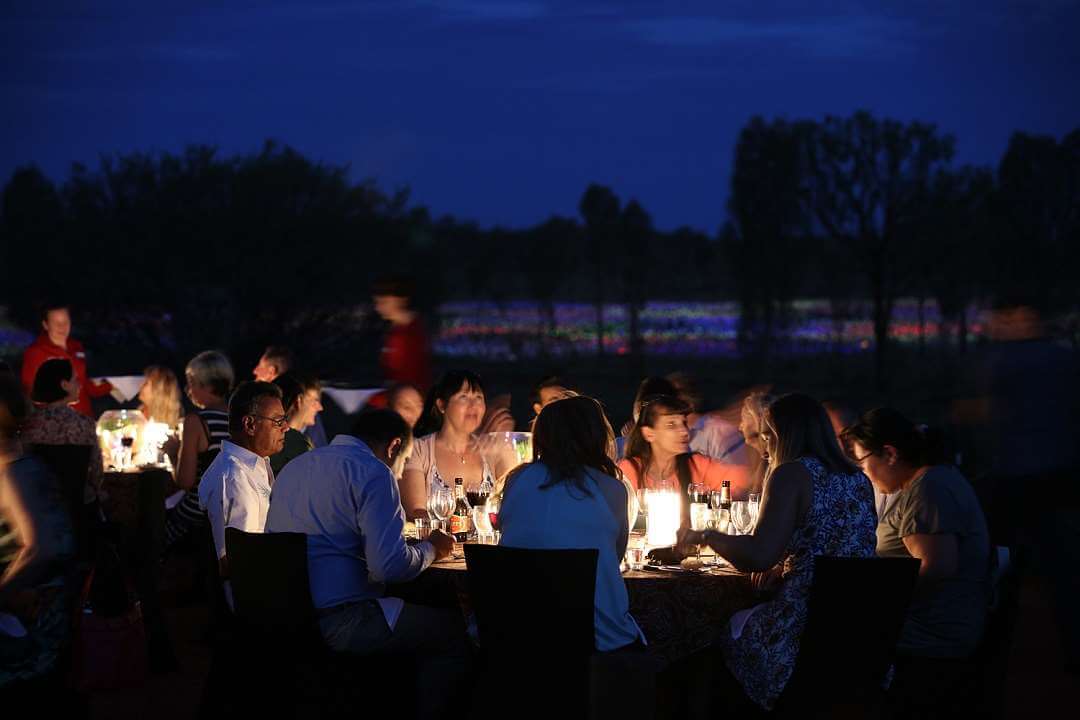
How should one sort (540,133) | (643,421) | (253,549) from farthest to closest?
(540,133)
(643,421)
(253,549)

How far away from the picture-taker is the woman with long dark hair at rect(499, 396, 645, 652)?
3.80m

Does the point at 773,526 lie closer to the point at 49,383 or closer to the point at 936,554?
the point at 936,554

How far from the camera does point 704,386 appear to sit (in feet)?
83.8

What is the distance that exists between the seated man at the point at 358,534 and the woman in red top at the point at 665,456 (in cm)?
136

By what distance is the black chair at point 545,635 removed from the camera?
3.68 m

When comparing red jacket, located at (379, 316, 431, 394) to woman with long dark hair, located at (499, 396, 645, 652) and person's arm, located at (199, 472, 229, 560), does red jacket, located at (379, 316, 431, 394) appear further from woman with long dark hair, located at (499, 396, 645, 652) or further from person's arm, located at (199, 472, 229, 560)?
woman with long dark hair, located at (499, 396, 645, 652)

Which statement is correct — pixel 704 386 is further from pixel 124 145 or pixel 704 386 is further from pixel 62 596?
pixel 62 596

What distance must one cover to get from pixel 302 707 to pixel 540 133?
193ft

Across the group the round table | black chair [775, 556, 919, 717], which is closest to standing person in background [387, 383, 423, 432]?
the round table

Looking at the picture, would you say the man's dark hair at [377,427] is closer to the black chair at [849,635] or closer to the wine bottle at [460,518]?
the wine bottle at [460,518]

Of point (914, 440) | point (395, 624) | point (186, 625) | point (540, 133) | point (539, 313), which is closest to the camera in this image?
point (395, 624)

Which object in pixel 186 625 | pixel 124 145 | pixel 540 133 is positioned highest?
pixel 540 133

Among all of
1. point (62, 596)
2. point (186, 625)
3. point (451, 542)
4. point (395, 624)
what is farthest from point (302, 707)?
point (186, 625)

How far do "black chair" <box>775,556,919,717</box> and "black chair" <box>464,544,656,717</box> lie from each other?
54 centimetres
